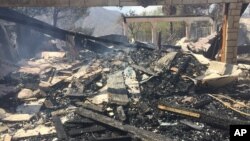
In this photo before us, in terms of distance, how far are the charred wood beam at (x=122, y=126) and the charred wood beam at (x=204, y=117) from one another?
135 cm

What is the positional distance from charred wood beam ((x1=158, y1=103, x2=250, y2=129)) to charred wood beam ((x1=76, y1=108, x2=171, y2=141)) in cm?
135

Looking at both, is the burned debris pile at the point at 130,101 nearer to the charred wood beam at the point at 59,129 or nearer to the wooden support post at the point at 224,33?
the charred wood beam at the point at 59,129

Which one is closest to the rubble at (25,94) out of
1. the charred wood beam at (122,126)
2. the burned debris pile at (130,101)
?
the burned debris pile at (130,101)

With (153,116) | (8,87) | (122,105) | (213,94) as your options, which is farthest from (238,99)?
(8,87)

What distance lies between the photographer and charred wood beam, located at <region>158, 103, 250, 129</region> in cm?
832

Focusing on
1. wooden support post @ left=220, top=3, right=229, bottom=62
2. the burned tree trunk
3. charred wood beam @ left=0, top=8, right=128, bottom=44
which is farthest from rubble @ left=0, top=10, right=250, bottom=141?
the burned tree trunk

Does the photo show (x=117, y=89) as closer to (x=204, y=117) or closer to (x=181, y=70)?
(x=181, y=70)

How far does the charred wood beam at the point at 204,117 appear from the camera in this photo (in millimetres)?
8320

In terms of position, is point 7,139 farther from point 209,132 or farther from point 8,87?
point 209,132

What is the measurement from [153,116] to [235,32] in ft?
17.5

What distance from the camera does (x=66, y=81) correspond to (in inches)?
511

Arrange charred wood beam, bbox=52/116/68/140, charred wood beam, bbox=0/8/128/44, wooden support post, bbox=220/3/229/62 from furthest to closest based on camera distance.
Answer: charred wood beam, bbox=0/8/128/44 < wooden support post, bbox=220/3/229/62 < charred wood beam, bbox=52/116/68/140

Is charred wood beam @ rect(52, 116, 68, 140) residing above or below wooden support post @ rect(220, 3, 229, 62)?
below

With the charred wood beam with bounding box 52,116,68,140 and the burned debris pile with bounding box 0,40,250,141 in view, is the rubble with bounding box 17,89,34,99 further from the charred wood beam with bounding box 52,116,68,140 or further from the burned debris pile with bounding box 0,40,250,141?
the charred wood beam with bounding box 52,116,68,140
